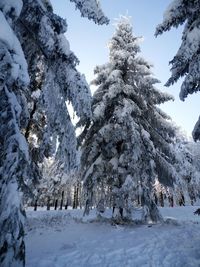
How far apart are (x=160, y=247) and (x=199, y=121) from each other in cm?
433

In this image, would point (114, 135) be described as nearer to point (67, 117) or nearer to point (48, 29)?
point (67, 117)

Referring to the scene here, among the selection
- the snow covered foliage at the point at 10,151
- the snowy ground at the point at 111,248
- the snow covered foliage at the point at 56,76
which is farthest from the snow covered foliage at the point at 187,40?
the snow covered foliage at the point at 10,151

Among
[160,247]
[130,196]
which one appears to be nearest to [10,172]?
[160,247]

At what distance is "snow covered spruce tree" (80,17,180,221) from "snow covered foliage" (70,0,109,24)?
8124mm

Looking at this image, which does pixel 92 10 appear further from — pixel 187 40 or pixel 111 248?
pixel 111 248

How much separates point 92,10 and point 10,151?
4.04 meters

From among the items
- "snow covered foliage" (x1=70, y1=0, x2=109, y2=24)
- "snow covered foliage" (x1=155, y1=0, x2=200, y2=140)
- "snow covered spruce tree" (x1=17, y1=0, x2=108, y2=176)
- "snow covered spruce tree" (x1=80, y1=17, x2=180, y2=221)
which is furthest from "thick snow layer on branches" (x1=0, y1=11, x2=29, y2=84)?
"snow covered spruce tree" (x1=80, y1=17, x2=180, y2=221)

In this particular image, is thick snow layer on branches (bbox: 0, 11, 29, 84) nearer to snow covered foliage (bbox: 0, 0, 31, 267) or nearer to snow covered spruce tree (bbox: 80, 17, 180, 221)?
snow covered foliage (bbox: 0, 0, 31, 267)

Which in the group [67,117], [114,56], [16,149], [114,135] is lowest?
[16,149]

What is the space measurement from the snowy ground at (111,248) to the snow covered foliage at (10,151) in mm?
3327

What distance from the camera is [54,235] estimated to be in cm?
1098

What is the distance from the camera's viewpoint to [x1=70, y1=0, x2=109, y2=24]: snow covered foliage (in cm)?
642

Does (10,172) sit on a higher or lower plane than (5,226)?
higher

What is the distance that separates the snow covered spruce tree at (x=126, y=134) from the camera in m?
14.0
